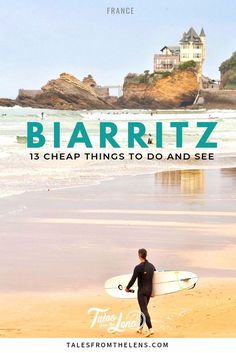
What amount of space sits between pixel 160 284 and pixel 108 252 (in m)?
0.97

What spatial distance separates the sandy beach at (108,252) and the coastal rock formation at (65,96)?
0.74 meters

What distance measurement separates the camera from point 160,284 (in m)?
3.63

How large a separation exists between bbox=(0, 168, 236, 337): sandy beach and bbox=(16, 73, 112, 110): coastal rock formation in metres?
0.74

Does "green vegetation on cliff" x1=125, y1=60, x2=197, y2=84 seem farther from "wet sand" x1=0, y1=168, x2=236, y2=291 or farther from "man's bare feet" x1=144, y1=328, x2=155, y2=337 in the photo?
"man's bare feet" x1=144, y1=328, x2=155, y2=337

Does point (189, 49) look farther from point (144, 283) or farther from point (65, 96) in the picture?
point (65, 96)

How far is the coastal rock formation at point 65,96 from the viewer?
5495 mm

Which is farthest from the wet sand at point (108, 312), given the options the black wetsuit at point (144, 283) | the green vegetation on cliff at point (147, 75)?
the green vegetation on cliff at point (147, 75)

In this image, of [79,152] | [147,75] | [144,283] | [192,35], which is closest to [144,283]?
[144,283]

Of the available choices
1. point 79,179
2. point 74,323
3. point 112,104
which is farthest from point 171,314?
point 79,179

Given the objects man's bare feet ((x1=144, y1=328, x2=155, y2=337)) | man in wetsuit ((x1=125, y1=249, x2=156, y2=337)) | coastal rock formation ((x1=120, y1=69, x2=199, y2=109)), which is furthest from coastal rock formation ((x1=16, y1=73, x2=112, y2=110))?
man's bare feet ((x1=144, y1=328, x2=155, y2=337))

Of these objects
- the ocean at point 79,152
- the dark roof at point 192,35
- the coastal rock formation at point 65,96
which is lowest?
the ocean at point 79,152

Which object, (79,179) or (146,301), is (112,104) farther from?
(146,301)

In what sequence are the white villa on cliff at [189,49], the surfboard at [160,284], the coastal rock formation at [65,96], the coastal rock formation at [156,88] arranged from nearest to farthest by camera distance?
the surfboard at [160,284]
the white villa on cliff at [189,49]
the coastal rock formation at [65,96]
the coastal rock formation at [156,88]

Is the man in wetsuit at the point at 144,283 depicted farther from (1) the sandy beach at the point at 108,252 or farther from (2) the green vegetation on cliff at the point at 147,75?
(2) the green vegetation on cliff at the point at 147,75
